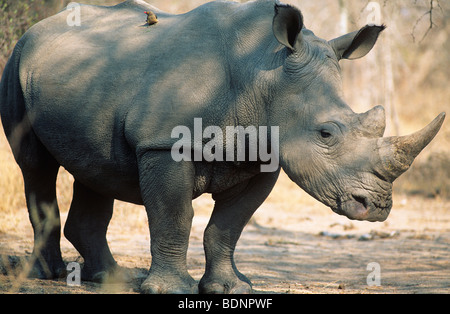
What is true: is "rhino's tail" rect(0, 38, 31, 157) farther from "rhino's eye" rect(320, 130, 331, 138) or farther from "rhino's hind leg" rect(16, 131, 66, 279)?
"rhino's eye" rect(320, 130, 331, 138)

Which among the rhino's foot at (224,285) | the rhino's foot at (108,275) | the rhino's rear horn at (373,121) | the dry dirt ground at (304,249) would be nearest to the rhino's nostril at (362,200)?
the rhino's rear horn at (373,121)

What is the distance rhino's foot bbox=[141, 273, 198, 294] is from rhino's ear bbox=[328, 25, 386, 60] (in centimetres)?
199

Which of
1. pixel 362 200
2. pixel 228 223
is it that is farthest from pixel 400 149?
pixel 228 223

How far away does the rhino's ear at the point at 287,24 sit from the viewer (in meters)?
4.39

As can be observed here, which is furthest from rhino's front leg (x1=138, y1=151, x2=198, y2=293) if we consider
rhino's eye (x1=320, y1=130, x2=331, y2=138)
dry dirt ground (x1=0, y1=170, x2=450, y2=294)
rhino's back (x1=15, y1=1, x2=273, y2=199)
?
rhino's eye (x1=320, y1=130, x2=331, y2=138)

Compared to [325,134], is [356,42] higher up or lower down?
higher up

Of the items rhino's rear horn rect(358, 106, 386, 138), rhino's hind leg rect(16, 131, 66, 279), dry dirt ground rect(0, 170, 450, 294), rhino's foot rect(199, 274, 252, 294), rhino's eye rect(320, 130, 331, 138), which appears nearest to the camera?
rhino's rear horn rect(358, 106, 386, 138)

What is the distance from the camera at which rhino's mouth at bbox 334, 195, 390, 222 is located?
4195 millimetres

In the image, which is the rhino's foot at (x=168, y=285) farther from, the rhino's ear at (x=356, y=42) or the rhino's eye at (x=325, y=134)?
the rhino's ear at (x=356, y=42)

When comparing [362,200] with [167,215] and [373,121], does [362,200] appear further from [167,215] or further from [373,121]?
[167,215]

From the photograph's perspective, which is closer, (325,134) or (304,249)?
(325,134)

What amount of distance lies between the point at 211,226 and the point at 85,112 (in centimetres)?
131

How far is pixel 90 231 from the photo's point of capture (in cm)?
589

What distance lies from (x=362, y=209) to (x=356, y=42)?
4.68ft
